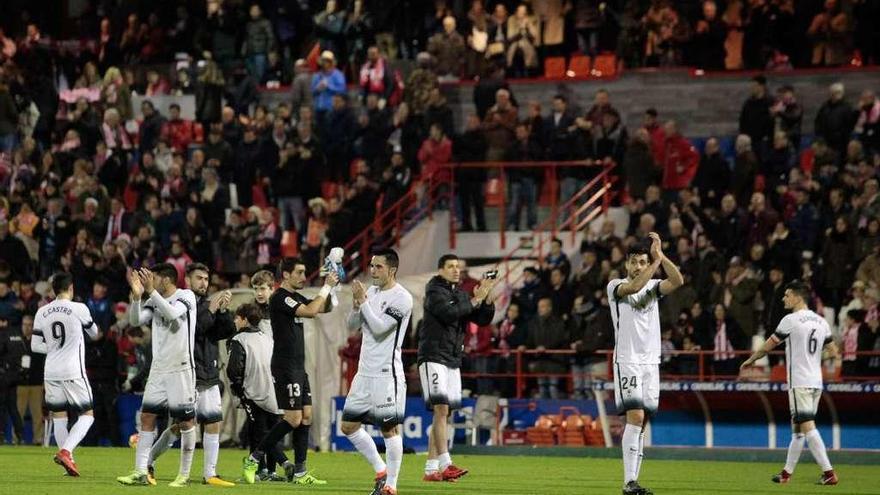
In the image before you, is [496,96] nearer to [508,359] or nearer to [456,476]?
[508,359]

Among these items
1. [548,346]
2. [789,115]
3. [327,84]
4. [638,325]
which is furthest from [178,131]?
[638,325]

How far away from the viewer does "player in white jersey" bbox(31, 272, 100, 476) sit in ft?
67.7

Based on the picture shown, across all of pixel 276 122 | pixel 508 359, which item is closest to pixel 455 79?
pixel 276 122

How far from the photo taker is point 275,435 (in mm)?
18141

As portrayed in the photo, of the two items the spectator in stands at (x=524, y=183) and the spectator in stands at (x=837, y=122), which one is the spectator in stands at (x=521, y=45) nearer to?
the spectator in stands at (x=524, y=183)

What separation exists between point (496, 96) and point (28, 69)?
1164cm

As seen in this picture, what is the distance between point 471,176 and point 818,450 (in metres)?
13.0

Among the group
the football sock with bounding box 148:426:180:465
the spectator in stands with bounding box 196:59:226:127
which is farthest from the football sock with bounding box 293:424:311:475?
the spectator in stands with bounding box 196:59:226:127

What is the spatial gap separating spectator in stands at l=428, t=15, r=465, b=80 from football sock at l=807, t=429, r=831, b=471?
16285 mm

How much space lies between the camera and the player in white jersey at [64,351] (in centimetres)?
2062

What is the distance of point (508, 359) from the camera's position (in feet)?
91.0

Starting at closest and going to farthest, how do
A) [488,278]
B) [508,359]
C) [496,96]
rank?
[488,278] < [508,359] < [496,96]

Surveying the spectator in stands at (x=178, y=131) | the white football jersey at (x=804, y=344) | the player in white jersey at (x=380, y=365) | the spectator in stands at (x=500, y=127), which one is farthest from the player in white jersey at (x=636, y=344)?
the spectator in stands at (x=178, y=131)

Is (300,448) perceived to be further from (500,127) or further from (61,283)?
(500,127)
